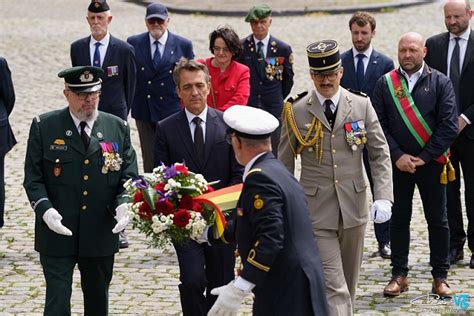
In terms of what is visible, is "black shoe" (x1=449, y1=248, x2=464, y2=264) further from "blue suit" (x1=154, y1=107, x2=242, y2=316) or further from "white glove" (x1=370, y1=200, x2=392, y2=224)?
"blue suit" (x1=154, y1=107, x2=242, y2=316)

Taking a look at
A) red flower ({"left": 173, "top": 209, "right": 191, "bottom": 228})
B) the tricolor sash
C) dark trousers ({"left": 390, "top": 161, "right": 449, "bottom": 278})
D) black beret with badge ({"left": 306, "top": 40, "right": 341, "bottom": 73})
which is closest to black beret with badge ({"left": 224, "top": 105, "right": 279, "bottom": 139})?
red flower ({"left": 173, "top": 209, "right": 191, "bottom": 228})

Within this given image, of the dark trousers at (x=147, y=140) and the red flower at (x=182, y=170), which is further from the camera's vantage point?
the dark trousers at (x=147, y=140)

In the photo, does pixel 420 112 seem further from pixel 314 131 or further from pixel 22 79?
pixel 22 79

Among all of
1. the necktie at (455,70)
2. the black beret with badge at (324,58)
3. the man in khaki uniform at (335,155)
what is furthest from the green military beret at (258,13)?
the black beret with badge at (324,58)

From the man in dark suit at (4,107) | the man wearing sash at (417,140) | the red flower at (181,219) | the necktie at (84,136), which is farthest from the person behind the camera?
the man in dark suit at (4,107)

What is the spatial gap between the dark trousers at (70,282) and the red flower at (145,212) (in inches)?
34.2

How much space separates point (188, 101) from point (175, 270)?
2.39m

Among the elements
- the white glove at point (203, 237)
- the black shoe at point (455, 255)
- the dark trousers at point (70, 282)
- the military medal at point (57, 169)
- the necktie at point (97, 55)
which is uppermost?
the necktie at point (97, 55)

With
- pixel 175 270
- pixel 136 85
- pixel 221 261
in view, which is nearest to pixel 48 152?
pixel 221 261

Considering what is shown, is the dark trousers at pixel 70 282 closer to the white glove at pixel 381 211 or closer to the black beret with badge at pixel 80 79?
the black beret with badge at pixel 80 79

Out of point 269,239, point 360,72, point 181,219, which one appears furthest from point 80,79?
point 360,72

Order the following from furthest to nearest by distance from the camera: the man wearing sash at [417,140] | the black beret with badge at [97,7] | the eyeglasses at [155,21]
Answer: the eyeglasses at [155,21] < the black beret with badge at [97,7] < the man wearing sash at [417,140]

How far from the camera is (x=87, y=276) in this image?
313 inches

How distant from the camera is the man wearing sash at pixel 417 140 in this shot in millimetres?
9219
